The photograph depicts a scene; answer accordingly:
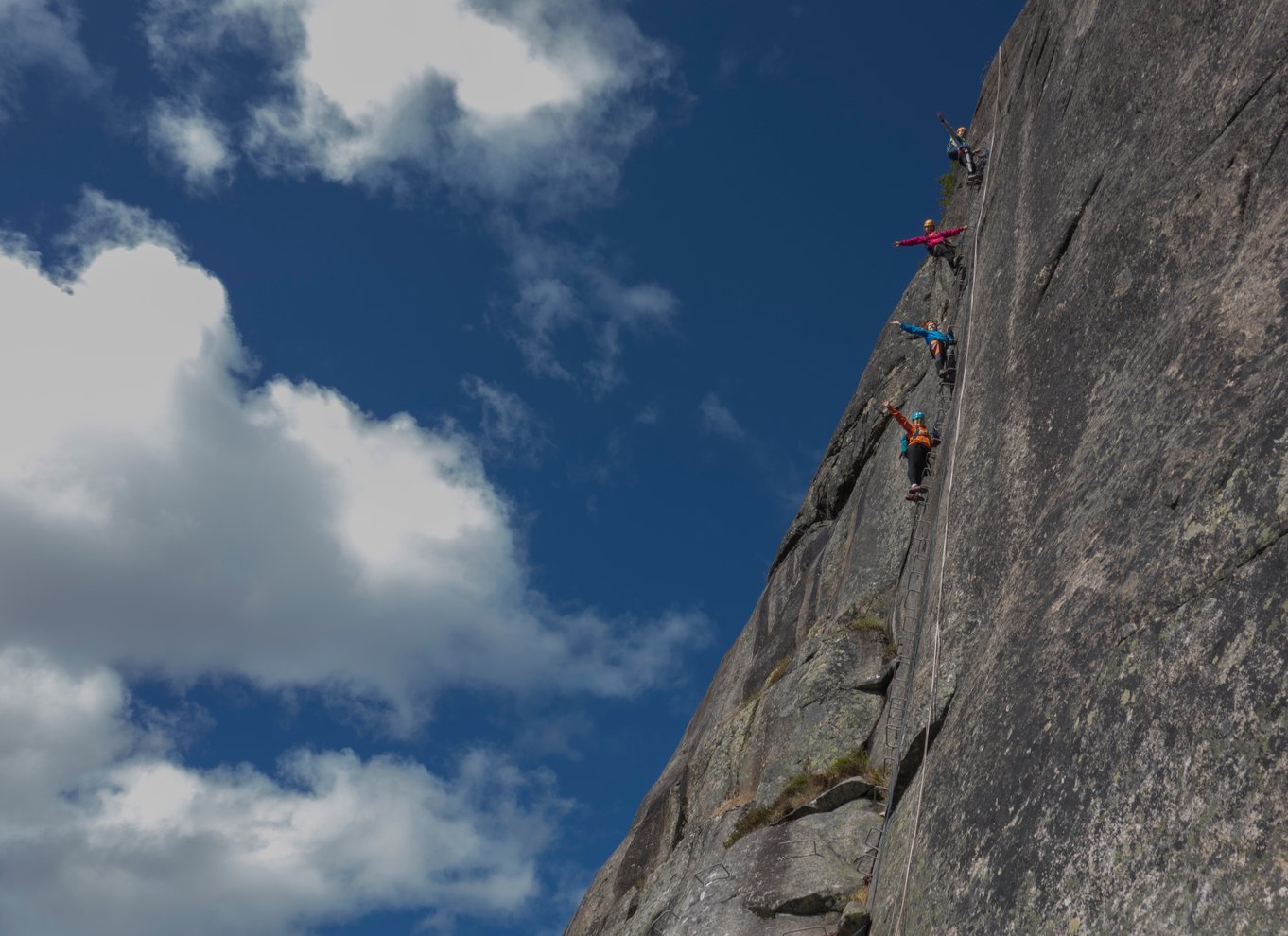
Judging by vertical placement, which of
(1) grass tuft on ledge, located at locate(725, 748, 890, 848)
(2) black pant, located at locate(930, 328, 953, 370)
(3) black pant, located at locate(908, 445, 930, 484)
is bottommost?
(1) grass tuft on ledge, located at locate(725, 748, 890, 848)

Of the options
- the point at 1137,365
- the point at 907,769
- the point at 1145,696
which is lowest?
the point at 1145,696

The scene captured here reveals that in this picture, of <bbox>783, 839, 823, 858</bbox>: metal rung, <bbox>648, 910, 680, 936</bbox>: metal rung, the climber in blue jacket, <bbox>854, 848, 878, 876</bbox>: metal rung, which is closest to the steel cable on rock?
<bbox>854, 848, 878, 876</bbox>: metal rung

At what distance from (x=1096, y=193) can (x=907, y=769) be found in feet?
23.3

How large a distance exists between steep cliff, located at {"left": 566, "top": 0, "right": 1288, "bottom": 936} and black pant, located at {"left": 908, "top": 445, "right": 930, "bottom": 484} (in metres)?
0.70

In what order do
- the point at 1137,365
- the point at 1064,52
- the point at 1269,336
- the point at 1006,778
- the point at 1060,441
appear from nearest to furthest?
the point at 1269,336 → the point at 1006,778 → the point at 1137,365 → the point at 1060,441 → the point at 1064,52

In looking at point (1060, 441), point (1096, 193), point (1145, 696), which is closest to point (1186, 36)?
point (1096, 193)

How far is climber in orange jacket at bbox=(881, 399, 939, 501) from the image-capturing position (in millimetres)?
18156

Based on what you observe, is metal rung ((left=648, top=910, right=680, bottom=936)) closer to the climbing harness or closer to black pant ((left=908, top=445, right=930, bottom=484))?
the climbing harness

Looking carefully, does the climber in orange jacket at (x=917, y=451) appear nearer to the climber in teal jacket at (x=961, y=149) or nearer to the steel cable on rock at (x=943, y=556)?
the steel cable on rock at (x=943, y=556)

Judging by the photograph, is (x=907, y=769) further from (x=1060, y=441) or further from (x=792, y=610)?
(x=792, y=610)

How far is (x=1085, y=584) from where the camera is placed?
941 cm

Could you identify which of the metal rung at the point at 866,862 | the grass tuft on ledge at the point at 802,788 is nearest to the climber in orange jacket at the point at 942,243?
the grass tuft on ledge at the point at 802,788

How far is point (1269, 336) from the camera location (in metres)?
8.40

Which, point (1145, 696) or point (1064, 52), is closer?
point (1145, 696)
